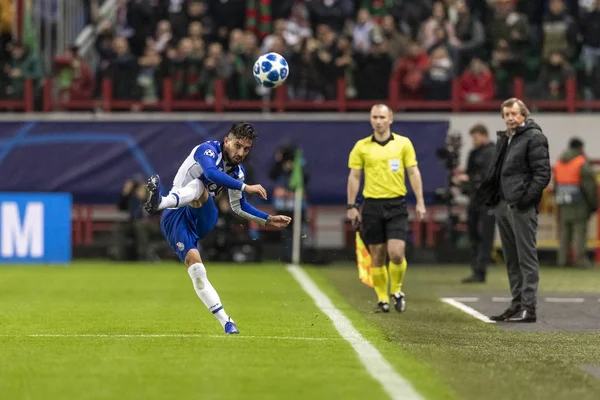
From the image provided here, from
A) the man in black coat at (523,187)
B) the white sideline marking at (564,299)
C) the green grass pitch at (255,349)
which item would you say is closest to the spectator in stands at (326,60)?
the green grass pitch at (255,349)

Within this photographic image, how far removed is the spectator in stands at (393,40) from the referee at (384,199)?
38.5 ft

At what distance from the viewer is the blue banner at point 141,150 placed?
26.5 metres

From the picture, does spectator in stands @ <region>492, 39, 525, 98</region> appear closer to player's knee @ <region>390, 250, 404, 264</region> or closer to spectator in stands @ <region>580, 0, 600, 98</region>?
spectator in stands @ <region>580, 0, 600, 98</region>

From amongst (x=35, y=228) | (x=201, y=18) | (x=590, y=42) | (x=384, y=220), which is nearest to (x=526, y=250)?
(x=384, y=220)

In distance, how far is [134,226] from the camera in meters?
26.0

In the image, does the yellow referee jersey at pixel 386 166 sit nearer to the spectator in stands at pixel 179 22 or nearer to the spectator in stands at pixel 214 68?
the spectator in stands at pixel 214 68

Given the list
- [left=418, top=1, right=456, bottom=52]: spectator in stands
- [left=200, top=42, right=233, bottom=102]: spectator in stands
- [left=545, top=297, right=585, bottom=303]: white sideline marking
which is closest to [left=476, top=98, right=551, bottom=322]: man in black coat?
[left=545, top=297, right=585, bottom=303]: white sideline marking

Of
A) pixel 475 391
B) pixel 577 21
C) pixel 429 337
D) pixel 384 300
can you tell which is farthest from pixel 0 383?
pixel 577 21

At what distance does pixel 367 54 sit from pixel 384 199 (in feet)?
38.9

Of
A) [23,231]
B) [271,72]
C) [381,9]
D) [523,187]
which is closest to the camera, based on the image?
[523,187]

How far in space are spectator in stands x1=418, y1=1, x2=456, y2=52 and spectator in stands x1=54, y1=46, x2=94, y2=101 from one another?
22.9 ft

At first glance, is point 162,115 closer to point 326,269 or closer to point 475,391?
point 326,269

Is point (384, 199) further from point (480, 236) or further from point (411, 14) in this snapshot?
point (411, 14)

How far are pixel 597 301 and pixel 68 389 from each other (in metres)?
10.5
